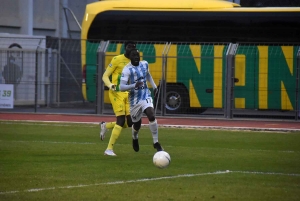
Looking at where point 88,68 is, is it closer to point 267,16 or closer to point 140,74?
point 267,16

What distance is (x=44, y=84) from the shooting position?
29750 millimetres

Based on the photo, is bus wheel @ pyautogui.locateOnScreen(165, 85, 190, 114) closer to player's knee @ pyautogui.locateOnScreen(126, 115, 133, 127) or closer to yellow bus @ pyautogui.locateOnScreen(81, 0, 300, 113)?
yellow bus @ pyautogui.locateOnScreen(81, 0, 300, 113)

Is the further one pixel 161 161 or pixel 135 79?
pixel 135 79

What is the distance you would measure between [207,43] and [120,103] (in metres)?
12.5

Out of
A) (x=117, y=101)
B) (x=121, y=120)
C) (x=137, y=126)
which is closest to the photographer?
(x=137, y=126)

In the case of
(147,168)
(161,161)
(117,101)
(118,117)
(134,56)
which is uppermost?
(134,56)

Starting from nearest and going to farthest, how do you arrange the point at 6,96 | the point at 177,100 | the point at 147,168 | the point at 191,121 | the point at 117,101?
the point at 147,168
the point at 117,101
the point at 191,121
the point at 6,96
the point at 177,100

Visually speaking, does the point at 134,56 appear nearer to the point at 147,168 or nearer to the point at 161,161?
the point at 147,168

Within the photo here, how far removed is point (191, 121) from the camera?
26.0m

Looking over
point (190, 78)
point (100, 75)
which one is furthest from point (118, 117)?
point (190, 78)

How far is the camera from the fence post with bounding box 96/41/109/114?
27500mm

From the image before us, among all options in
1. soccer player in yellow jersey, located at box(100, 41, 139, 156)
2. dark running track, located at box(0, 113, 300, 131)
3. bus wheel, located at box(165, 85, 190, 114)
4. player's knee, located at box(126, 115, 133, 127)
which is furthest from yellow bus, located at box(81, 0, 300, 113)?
player's knee, located at box(126, 115, 133, 127)

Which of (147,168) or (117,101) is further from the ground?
(117,101)

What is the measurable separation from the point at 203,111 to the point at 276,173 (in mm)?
15821
